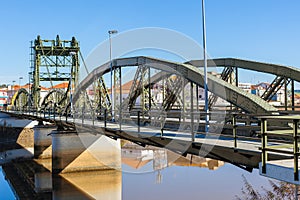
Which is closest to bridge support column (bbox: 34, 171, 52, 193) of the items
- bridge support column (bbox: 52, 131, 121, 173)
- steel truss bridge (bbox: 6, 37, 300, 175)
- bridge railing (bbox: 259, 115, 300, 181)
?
bridge support column (bbox: 52, 131, 121, 173)

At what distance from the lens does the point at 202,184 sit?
103 ft

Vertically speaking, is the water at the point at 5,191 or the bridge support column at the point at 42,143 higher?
the bridge support column at the point at 42,143

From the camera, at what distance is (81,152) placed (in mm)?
30734

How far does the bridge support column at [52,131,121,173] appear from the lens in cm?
3008

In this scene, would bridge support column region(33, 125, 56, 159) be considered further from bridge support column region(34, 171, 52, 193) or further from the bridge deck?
the bridge deck

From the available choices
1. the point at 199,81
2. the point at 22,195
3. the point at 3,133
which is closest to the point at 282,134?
the point at 199,81

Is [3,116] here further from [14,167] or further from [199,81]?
[199,81]

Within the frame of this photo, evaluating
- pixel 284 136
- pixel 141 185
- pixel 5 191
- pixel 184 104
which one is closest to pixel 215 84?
pixel 184 104

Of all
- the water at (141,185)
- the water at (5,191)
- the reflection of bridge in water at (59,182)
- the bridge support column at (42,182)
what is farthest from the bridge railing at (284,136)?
the water at (5,191)

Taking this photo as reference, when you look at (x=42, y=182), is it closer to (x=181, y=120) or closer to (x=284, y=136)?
(x=181, y=120)

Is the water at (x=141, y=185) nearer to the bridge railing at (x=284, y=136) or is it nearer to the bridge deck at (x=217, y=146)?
the bridge deck at (x=217, y=146)

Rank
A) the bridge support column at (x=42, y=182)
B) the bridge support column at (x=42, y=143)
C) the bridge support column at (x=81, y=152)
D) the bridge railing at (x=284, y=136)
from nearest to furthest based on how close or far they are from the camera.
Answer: the bridge railing at (x=284, y=136) → the bridge support column at (x=42, y=182) → the bridge support column at (x=81, y=152) → the bridge support column at (x=42, y=143)

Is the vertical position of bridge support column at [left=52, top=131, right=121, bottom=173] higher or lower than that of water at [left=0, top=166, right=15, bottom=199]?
higher

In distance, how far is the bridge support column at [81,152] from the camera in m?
30.1
